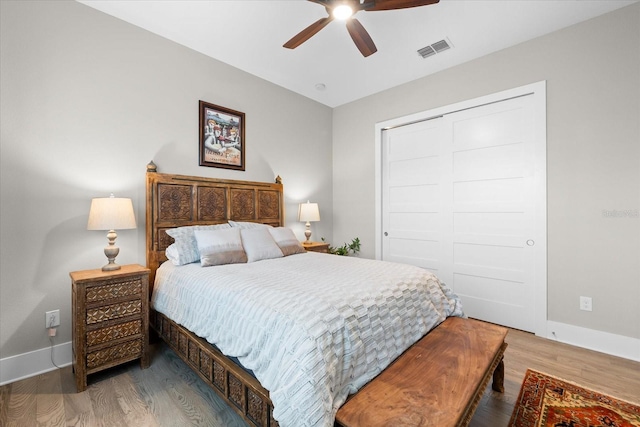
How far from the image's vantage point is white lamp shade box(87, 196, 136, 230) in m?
2.09

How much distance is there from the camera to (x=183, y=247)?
2.47 m

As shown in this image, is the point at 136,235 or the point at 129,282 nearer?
the point at 129,282

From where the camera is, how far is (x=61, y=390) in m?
1.92

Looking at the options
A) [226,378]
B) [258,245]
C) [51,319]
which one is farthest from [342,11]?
[51,319]

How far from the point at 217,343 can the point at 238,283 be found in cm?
36

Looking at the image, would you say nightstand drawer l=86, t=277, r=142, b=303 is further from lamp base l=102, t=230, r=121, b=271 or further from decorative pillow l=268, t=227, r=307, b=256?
decorative pillow l=268, t=227, r=307, b=256

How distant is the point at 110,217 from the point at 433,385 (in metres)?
2.41

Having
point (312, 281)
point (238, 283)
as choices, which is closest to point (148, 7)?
point (238, 283)

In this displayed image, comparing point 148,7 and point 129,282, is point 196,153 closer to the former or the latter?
point 148,7

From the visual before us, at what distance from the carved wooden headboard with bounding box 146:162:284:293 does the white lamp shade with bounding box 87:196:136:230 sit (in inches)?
17.5

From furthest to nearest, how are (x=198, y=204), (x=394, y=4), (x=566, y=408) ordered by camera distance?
(x=198, y=204) → (x=394, y=4) → (x=566, y=408)

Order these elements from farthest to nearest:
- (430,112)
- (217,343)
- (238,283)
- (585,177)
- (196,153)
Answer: (430,112)
(196,153)
(585,177)
(238,283)
(217,343)

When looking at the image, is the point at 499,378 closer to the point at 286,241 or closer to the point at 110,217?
the point at 286,241

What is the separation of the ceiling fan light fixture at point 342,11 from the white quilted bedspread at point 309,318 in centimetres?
191
